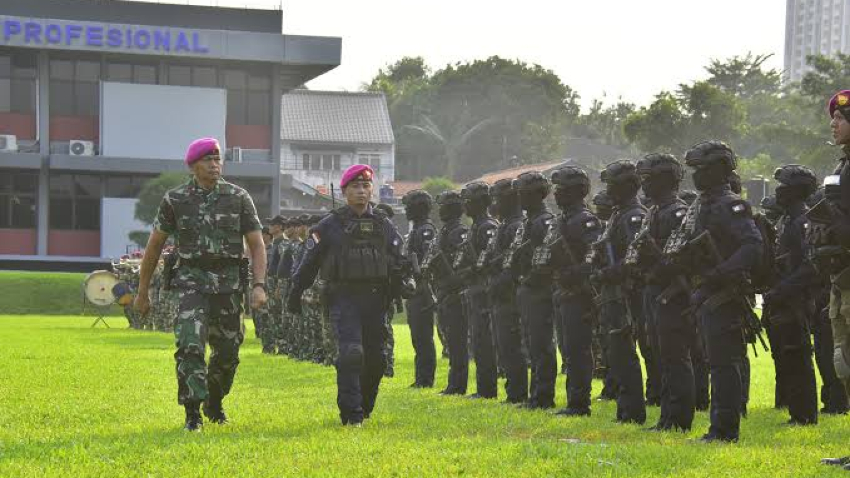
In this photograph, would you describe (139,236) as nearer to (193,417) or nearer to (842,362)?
(193,417)

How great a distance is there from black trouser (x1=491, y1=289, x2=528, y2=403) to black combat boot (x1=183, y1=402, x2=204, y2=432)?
412 centimetres

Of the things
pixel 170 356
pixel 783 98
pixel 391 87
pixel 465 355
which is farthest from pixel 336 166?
pixel 465 355

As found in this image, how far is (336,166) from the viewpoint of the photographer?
296 ft

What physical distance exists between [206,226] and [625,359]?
3.76 m

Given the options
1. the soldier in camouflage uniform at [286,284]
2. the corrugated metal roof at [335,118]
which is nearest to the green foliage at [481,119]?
the corrugated metal roof at [335,118]

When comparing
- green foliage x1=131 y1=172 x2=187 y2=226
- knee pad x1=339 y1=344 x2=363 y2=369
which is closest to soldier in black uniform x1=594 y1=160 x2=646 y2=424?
knee pad x1=339 y1=344 x2=363 y2=369

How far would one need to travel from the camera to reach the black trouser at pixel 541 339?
13.9 metres

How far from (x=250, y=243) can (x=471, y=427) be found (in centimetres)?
236

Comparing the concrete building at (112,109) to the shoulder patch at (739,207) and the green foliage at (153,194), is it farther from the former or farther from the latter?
the shoulder patch at (739,207)

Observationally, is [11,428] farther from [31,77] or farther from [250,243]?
[31,77]

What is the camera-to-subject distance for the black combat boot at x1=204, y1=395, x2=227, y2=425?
40.0 feet

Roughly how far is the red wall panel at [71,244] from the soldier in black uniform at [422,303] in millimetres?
48123

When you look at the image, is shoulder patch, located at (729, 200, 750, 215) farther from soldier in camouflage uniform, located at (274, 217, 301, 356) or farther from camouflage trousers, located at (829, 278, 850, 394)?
soldier in camouflage uniform, located at (274, 217, 301, 356)

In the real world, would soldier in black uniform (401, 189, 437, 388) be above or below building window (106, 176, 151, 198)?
below
